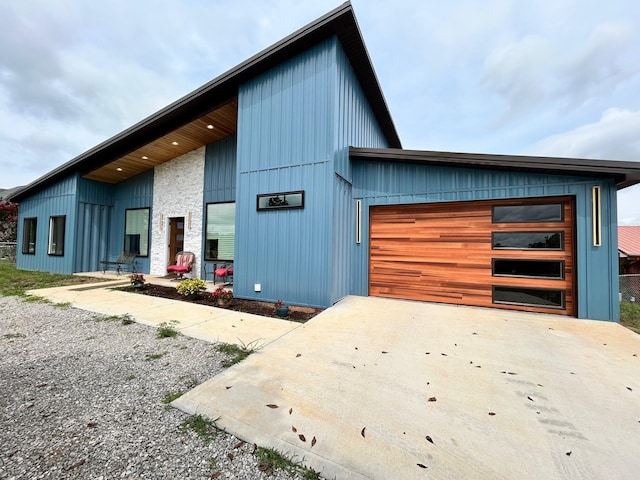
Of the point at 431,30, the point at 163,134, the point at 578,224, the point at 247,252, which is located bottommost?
the point at 247,252

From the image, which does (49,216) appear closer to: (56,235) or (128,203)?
(56,235)

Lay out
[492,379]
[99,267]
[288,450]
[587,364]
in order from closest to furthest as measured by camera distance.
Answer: [288,450] < [492,379] < [587,364] < [99,267]

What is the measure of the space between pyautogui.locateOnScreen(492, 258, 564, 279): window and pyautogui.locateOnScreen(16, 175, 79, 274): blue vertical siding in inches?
532

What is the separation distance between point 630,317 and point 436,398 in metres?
5.33

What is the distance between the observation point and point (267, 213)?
551 centimetres

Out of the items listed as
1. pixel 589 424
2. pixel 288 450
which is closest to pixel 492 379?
pixel 589 424

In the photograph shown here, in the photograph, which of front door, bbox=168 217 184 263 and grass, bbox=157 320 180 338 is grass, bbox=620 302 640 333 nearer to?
grass, bbox=157 320 180 338

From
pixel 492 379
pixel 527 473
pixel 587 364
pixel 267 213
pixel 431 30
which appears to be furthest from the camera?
pixel 431 30

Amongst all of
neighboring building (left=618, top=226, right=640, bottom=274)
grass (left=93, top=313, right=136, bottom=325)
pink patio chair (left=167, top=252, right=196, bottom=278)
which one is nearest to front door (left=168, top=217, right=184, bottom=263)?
pink patio chair (left=167, top=252, right=196, bottom=278)

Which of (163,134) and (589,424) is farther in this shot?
(163,134)

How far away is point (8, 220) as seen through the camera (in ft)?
48.3

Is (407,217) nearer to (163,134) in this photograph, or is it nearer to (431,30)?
(431,30)

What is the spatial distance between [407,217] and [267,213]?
317cm

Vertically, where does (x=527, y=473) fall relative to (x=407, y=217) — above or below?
below
